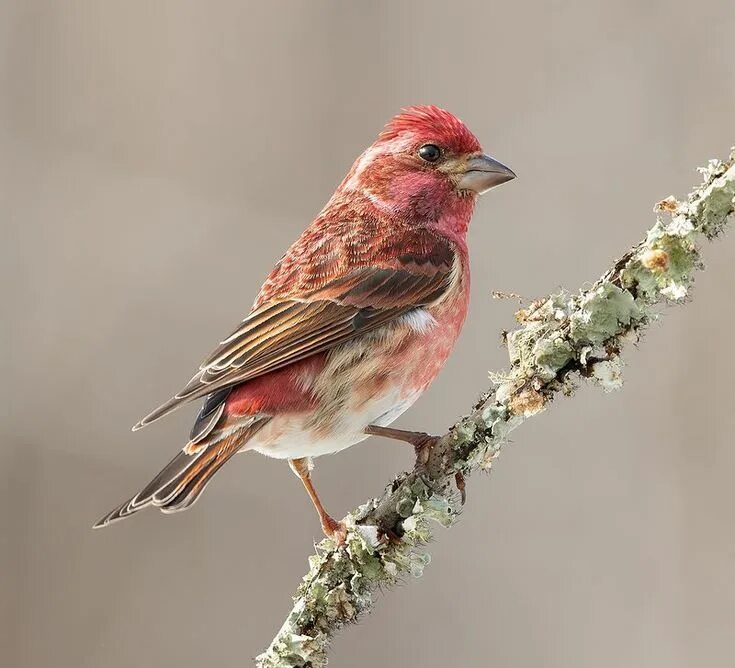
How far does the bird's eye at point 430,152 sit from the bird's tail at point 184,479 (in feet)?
4.82

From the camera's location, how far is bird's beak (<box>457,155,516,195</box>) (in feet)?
15.5

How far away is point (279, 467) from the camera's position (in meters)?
7.86

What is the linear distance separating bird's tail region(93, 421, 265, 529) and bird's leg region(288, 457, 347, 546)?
16.3 inches

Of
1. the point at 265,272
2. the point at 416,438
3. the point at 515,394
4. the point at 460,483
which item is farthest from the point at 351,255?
the point at 265,272

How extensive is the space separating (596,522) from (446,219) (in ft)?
10.8

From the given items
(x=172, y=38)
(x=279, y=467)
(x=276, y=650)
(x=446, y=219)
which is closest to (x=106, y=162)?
(x=172, y=38)

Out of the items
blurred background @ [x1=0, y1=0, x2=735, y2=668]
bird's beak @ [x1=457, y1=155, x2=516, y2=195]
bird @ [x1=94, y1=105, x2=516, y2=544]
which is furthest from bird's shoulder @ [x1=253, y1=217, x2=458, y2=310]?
blurred background @ [x1=0, y1=0, x2=735, y2=668]

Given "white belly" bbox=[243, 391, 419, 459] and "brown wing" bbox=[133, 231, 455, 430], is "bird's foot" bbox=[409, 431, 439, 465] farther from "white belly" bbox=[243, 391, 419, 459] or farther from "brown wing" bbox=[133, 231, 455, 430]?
"brown wing" bbox=[133, 231, 455, 430]

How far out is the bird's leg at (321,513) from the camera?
11.7ft

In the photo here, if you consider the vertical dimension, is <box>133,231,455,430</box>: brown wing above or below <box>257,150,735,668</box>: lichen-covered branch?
above

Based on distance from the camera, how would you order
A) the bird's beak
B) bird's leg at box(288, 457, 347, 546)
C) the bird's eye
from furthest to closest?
the bird's eye
the bird's beak
bird's leg at box(288, 457, 347, 546)

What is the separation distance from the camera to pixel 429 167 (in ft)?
16.0

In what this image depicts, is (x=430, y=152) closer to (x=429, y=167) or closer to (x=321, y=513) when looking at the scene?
(x=429, y=167)

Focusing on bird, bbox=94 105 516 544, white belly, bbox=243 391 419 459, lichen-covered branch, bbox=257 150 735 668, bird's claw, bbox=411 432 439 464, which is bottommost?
lichen-covered branch, bbox=257 150 735 668
